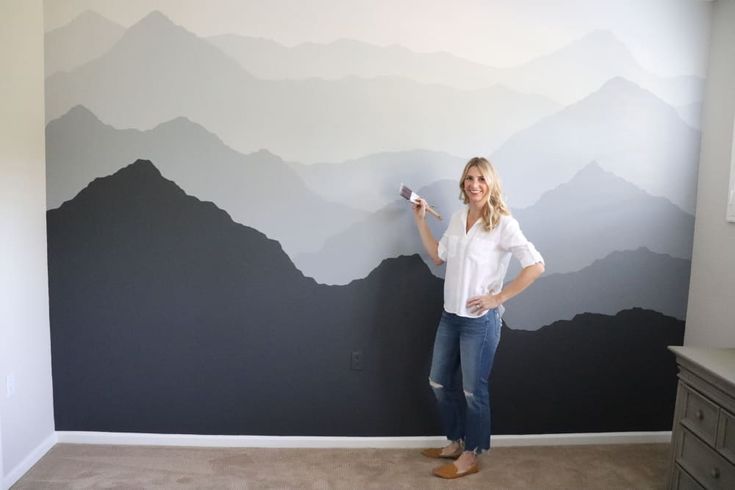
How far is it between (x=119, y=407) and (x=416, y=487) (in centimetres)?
162

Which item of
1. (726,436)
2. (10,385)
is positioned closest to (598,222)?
(726,436)

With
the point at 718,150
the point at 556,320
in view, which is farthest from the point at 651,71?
the point at 556,320

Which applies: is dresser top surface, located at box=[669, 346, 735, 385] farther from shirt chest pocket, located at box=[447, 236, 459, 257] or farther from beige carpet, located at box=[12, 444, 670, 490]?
shirt chest pocket, located at box=[447, 236, 459, 257]

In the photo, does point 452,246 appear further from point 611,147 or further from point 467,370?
point 611,147

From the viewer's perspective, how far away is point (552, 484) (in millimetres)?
2365

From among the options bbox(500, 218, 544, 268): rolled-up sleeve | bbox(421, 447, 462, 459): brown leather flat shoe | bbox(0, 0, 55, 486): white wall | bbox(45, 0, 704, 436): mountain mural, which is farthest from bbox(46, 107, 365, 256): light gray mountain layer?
bbox(421, 447, 462, 459): brown leather flat shoe

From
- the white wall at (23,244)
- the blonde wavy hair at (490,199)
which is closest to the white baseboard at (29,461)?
the white wall at (23,244)

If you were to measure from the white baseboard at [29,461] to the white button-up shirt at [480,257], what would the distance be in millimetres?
2173

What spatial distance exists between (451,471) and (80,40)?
2.82 m

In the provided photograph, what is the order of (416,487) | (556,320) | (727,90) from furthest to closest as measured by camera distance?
(556,320) < (727,90) < (416,487)

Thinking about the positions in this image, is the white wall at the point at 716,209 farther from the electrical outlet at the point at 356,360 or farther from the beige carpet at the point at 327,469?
the electrical outlet at the point at 356,360

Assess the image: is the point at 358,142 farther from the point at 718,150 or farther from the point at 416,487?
the point at 718,150

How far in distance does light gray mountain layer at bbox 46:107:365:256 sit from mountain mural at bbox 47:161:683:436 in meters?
0.07

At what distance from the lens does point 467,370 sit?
2.32 metres
